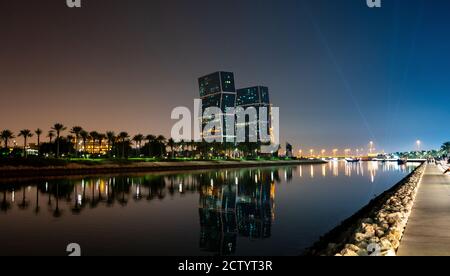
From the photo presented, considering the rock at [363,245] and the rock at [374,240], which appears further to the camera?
the rock at [374,240]

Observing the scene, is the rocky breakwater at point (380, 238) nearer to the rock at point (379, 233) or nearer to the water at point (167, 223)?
the rock at point (379, 233)

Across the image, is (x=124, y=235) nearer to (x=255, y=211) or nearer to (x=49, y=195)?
(x=255, y=211)

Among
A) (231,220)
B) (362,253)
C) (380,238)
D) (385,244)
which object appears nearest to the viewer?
(362,253)

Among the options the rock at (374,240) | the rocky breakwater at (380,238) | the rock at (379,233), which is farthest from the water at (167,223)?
the rock at (374,240)

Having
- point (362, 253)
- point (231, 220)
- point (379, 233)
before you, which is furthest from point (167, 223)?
point (362, 253)

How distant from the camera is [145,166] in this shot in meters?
103

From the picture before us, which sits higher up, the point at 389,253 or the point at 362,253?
the point at 389,253

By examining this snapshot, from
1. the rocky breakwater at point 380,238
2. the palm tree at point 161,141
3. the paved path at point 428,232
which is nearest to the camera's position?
the paved path at point 428,232

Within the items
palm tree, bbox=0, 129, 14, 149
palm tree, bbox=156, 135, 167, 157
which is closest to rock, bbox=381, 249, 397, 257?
palm tree, bbox=0, 129, 14, 149

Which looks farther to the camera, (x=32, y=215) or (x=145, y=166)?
(x=145, y=166)

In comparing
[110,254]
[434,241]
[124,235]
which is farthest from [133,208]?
[434,241]

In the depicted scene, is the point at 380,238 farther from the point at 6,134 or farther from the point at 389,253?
the point at 6,134
